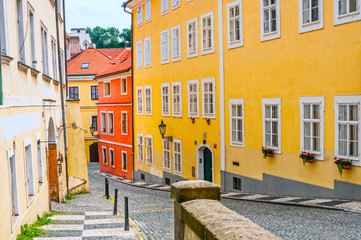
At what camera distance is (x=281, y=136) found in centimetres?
1514

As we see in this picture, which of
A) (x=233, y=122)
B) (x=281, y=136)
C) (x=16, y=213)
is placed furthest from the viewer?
(x=233, y=122)

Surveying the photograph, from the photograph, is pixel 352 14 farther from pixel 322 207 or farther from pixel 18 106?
pixel 18 106

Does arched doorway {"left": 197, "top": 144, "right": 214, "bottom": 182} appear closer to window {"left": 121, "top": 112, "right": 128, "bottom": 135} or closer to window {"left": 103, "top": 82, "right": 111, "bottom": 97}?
window {"left": 121, "top": 112, "right": 128, "bottom": 135}

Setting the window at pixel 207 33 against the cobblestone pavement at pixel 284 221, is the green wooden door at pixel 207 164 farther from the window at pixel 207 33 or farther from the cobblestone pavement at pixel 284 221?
the cobblestone pavement at pixel 284 221

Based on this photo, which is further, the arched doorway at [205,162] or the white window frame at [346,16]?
the arched doorway at [205,162]

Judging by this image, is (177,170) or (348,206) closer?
(348,206)

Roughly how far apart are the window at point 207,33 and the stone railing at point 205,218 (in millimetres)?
14983

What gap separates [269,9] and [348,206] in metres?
7.41

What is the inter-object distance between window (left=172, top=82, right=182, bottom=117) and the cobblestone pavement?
337 inches

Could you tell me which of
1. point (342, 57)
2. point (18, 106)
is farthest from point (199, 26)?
point (18, 106)

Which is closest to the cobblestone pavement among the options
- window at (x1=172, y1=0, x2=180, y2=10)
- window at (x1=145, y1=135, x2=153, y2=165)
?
window at (x1=172, y1=0, x2=180, y2=10)

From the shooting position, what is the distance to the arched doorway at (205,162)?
2024 centimetres

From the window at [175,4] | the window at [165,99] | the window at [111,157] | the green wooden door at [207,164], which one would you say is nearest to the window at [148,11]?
the window at [175,4]

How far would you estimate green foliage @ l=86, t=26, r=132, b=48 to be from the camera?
8188 cm
